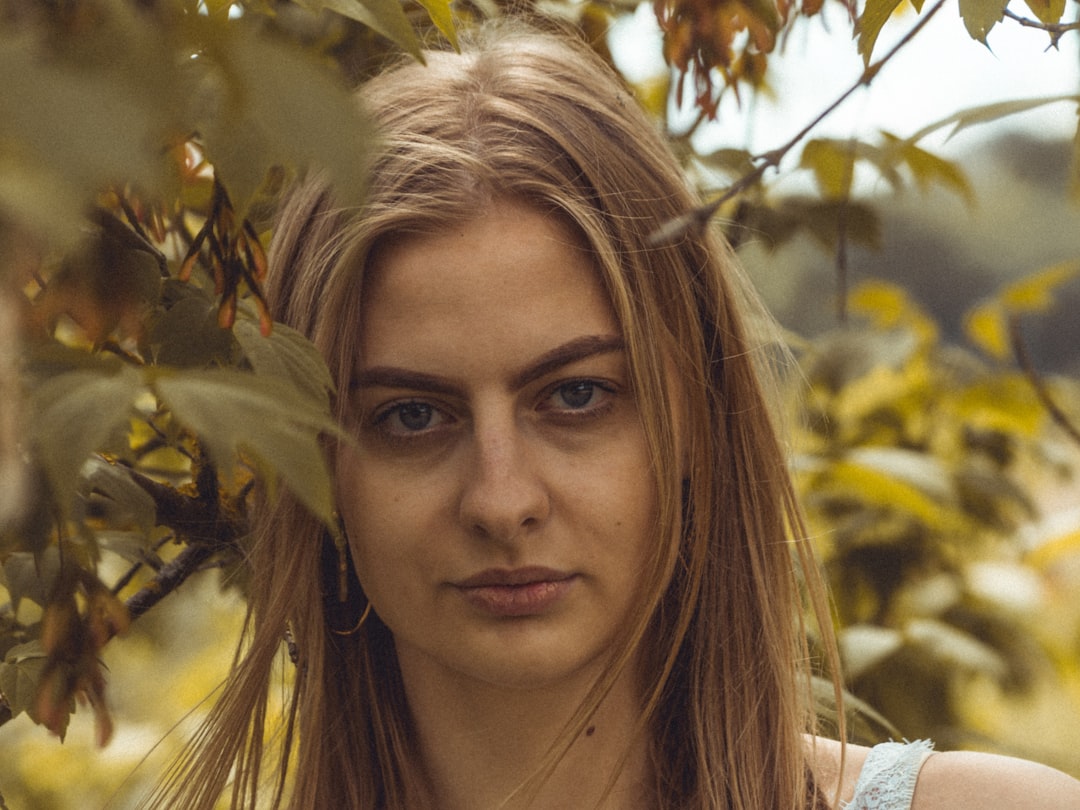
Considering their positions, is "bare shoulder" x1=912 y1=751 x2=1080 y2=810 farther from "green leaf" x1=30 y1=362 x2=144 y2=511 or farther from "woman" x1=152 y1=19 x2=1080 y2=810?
"green leaf" x1=30 y1=362 x2=144 y2=511

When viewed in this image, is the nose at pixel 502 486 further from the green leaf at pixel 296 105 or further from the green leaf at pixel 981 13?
the green leaf at pixel 296 105

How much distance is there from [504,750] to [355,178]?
1.03 metres

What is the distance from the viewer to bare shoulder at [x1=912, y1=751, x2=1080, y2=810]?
49.7 inches

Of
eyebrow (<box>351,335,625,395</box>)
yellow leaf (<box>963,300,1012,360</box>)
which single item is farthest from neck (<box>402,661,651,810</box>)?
yellow leaf (<box>963,300,1012,360</box>)

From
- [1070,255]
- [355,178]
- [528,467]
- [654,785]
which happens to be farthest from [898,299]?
[1070,255]

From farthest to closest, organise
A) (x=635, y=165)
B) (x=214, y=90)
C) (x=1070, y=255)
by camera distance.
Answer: (x=1070, y=255) < (x=635, y=165) < (x=214, y=90)

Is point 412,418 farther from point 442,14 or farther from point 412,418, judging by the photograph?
point 442,14

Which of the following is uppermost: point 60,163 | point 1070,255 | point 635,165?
point 1070,255

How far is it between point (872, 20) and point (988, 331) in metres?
1.87

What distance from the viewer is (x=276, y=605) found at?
Answer: 138 cm

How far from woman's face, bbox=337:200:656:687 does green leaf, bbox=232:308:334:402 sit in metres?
0.28

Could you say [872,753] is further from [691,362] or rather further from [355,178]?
[355,178]

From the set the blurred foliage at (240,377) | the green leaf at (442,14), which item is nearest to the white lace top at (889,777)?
the blurred foliage at (240,377)

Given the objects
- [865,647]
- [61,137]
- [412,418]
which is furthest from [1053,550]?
[61,137]
